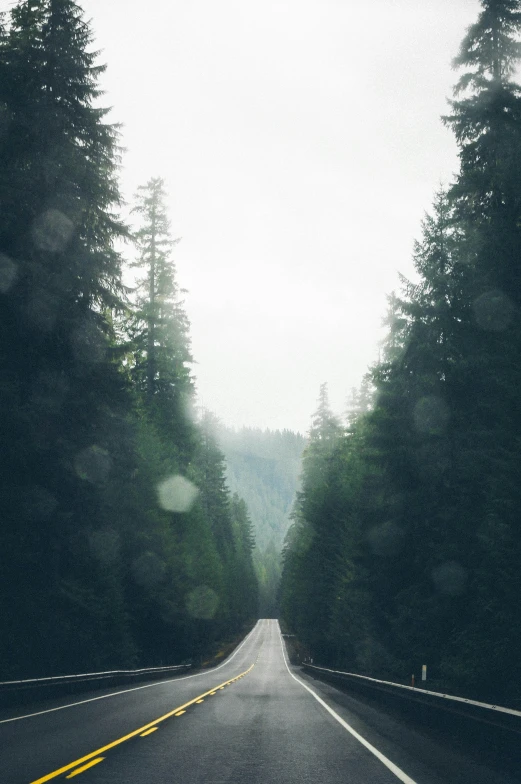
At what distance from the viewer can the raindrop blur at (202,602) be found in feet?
177

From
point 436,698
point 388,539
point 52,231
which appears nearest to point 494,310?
point 388,539

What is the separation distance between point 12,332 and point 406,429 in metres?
16.0

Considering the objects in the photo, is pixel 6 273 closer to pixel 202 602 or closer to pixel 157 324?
pixel 157 324

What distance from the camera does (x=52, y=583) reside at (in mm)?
22031

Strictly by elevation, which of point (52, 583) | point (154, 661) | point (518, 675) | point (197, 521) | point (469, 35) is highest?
point (469, 35)

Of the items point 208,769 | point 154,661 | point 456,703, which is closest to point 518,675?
point 456,703

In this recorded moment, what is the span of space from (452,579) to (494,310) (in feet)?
30.9

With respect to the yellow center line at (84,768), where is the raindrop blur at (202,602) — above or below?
above

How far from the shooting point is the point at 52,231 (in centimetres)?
2192

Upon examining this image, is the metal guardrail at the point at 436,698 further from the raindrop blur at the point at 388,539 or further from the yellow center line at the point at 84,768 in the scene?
the raindrop blur at the point at 388,539

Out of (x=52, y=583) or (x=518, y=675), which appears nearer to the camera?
(x=518, y=675)

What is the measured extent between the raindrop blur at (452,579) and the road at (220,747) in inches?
307

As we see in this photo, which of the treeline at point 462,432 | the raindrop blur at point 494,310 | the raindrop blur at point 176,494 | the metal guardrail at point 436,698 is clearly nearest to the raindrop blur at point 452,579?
the treeline at point 462,432

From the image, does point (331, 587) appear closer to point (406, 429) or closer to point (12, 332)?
point (406, 429)
